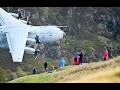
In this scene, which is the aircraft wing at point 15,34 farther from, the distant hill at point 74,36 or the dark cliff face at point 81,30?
the dark cliff face at point 81,30

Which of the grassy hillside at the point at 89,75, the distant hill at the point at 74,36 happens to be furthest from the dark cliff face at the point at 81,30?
the grassy hillside at the point at 89,75

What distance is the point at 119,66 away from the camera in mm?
16703

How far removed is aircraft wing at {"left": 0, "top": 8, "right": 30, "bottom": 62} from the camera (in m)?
25.6

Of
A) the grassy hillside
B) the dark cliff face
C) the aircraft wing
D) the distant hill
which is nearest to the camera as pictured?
the grassy hillside

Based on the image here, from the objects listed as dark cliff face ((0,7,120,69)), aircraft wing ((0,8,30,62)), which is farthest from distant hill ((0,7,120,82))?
Answer: aircraft wing ((0,8,30,62))

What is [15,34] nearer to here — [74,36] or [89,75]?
[74,36]

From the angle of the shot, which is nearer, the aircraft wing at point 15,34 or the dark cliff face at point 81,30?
the aircraft wing at point 15,34

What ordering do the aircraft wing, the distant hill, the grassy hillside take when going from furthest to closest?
the distant hill, the aircraft wing, the grassy hillside

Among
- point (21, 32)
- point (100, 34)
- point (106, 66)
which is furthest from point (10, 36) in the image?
point (106, 66)

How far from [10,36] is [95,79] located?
38.2 ft

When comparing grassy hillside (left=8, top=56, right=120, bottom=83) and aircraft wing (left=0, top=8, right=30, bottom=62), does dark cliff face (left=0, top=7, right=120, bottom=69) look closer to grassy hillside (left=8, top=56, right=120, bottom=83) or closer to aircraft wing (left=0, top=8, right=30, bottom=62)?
aircraft wing (left=0, top=8, right=30, bottom=62)

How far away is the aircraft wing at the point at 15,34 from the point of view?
25.6 m

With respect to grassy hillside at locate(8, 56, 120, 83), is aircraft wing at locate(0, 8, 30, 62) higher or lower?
higher

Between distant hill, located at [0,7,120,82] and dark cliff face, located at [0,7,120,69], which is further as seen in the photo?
dark cliff face, located at [0,7,120,69]
